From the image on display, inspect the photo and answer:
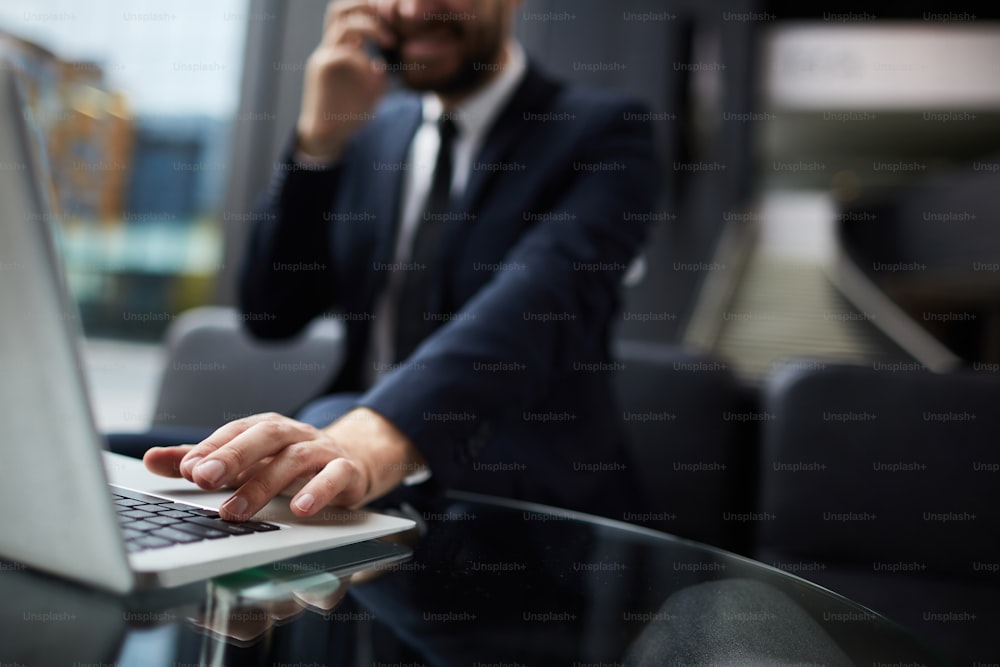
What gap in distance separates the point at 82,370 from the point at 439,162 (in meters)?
1.26

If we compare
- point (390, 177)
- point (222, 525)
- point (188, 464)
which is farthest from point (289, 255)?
point (222, 525)

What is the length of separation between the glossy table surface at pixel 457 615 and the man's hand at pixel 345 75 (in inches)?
41.1

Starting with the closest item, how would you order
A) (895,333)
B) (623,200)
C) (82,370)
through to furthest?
1. (82,370)
2. (623,200)
3. (895,333)

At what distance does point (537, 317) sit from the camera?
49.4 inches

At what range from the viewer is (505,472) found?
129 cm

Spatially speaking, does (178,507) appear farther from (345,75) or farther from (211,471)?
(345,75)

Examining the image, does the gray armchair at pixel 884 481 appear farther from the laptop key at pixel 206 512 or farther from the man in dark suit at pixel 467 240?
the laptop key at pixel 206 512

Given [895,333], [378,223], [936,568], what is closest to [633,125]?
[378,223]

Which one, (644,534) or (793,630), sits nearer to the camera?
(793,630)

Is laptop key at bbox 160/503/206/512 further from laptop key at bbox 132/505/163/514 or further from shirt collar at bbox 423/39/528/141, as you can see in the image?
shirt collar at bbox 423/39/528/141

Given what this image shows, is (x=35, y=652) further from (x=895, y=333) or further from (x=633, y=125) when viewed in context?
(x=895, y=333)

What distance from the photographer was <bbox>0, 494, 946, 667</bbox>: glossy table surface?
499mm

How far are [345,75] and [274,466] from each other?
1062 millimetres

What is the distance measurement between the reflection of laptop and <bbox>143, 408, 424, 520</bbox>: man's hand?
5.3 inches
